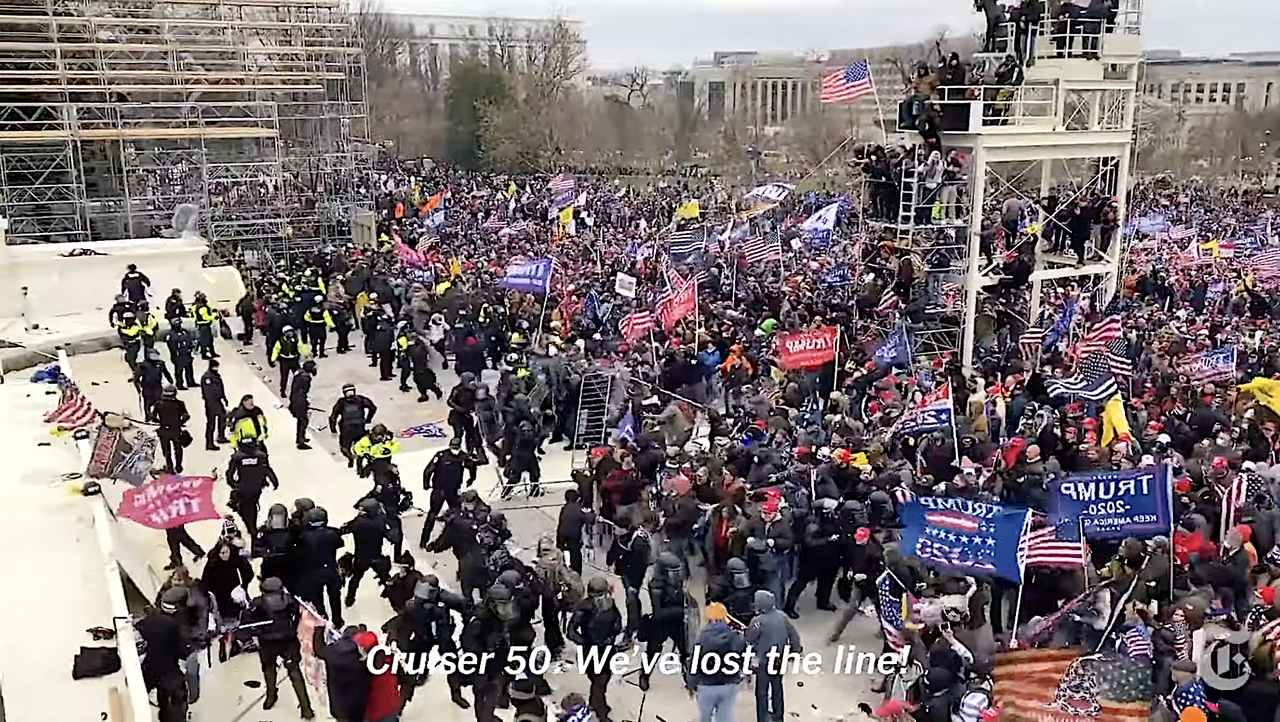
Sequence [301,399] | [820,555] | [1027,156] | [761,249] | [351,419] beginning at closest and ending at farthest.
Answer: [820,555], [351,419], [301,399], [1027,156], [761,249]

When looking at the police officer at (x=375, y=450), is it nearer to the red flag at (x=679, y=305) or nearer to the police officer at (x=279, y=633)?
the police officer at (x=279, y=633)

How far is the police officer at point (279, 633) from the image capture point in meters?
8.11

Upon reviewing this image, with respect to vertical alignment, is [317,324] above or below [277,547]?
below

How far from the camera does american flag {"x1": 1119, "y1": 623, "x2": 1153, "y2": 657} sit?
7.45 metres

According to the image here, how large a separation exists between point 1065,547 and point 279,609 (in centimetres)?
578

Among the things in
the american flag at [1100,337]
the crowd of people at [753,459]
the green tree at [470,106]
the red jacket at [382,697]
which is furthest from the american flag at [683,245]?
the green tree at [470,106]

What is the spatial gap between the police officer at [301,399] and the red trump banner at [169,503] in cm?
460

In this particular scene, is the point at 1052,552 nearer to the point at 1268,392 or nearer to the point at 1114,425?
the point at 1114,425

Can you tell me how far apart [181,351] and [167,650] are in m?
9.89

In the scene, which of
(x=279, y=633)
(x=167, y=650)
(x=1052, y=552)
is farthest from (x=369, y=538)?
(x=1052, y=552)

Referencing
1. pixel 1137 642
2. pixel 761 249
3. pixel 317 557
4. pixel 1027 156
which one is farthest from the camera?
pixel 761 249

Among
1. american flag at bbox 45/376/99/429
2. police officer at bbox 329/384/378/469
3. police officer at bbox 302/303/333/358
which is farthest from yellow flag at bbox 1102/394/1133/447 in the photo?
police officer at bbox 302/303/333/358

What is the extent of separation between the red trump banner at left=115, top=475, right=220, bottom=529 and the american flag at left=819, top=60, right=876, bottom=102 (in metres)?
11.5

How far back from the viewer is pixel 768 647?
784 cm
